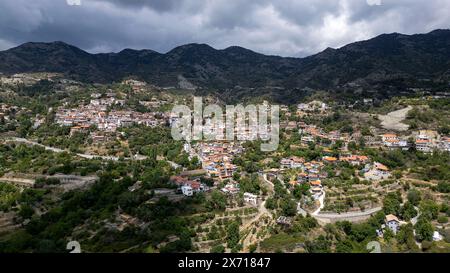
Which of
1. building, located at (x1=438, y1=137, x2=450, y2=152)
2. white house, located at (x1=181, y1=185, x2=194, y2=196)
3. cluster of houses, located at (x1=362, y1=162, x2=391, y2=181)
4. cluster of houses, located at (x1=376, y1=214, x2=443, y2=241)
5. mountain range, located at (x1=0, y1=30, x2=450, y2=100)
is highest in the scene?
mountain range, located at (x1=0, y1=30, x2=450, y2=100)

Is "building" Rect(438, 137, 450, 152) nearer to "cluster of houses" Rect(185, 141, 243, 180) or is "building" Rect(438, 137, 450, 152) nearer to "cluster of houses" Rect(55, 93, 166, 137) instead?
"cluster of houses" Rect(185, 141, 243, 180)

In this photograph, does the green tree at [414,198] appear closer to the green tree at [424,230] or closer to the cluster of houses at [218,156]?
the green tree at [424,230]

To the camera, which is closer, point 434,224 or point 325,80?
point 434,224

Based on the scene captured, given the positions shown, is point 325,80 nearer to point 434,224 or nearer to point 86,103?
point 86,103

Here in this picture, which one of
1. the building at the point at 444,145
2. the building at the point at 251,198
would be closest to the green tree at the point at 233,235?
the building at the point at 251,198

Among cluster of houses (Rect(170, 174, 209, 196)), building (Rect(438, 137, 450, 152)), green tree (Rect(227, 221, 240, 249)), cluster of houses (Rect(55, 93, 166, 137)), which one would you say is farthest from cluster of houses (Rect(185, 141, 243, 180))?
building (Rect(438, 137, 450, 152))

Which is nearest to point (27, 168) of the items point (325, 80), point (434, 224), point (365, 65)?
point (434, 224)
